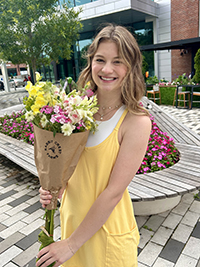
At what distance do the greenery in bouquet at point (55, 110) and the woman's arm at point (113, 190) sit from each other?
214 millimetres

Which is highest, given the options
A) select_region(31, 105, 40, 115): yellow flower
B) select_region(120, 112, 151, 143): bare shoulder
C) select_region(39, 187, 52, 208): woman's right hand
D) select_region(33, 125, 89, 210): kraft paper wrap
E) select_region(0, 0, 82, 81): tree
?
select_region(0, 0, 82, 81): tree

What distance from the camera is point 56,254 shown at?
1.06 meters

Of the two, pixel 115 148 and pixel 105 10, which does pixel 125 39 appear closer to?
pixel 115 148

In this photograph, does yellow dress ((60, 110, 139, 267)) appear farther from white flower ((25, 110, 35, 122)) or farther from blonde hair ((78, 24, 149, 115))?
white flower ((25, 110, 35, 122))

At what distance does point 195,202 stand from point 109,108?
110 inches

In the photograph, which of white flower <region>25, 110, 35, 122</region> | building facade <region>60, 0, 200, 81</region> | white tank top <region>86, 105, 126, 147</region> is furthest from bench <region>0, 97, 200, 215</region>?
building facade <region>60, 0, 200, 81</region>

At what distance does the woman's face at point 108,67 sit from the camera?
112 cm

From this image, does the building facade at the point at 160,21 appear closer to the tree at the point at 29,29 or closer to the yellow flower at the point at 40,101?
the tree at the point at 29,29

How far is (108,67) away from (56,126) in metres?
0.40

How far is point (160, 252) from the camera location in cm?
248

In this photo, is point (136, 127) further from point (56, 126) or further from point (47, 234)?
point (47, 234)

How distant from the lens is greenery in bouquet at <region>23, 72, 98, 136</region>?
1.00 metres

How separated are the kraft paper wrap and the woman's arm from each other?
0.20 metres

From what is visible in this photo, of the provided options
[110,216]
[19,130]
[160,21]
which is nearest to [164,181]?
[110,216]
